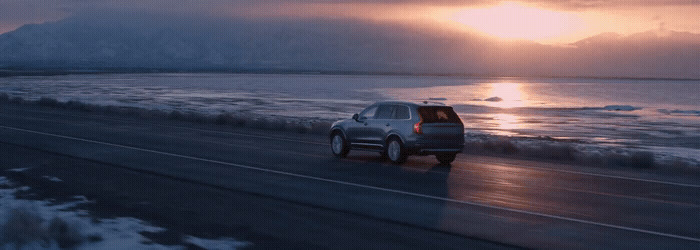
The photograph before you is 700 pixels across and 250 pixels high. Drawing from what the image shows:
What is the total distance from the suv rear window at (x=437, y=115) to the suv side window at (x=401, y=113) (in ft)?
1.22

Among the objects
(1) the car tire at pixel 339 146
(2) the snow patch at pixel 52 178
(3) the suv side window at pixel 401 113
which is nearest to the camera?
(2) the snow patch at pixel 52 178

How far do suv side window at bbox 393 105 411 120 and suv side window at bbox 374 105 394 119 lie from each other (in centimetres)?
17

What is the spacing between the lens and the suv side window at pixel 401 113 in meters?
18.6

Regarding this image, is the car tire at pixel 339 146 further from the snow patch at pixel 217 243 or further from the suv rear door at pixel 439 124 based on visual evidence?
the snow patch at pixel 217 243

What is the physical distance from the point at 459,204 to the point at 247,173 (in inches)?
216

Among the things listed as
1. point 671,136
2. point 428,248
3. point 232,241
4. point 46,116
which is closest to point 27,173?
point 232,241

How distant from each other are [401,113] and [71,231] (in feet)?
34.2

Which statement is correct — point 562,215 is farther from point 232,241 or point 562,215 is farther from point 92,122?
point 92,122

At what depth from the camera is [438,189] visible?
1420cm

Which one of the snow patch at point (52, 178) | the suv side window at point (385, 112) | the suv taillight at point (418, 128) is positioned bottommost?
the snow patch at point (52, 178)

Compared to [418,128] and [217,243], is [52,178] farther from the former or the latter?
[418,128]

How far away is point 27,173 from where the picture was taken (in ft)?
52.0

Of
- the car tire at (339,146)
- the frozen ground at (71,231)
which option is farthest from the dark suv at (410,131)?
the frozen ground at (71,231)

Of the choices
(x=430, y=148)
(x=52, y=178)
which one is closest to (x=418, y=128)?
(x=430, y=148)
